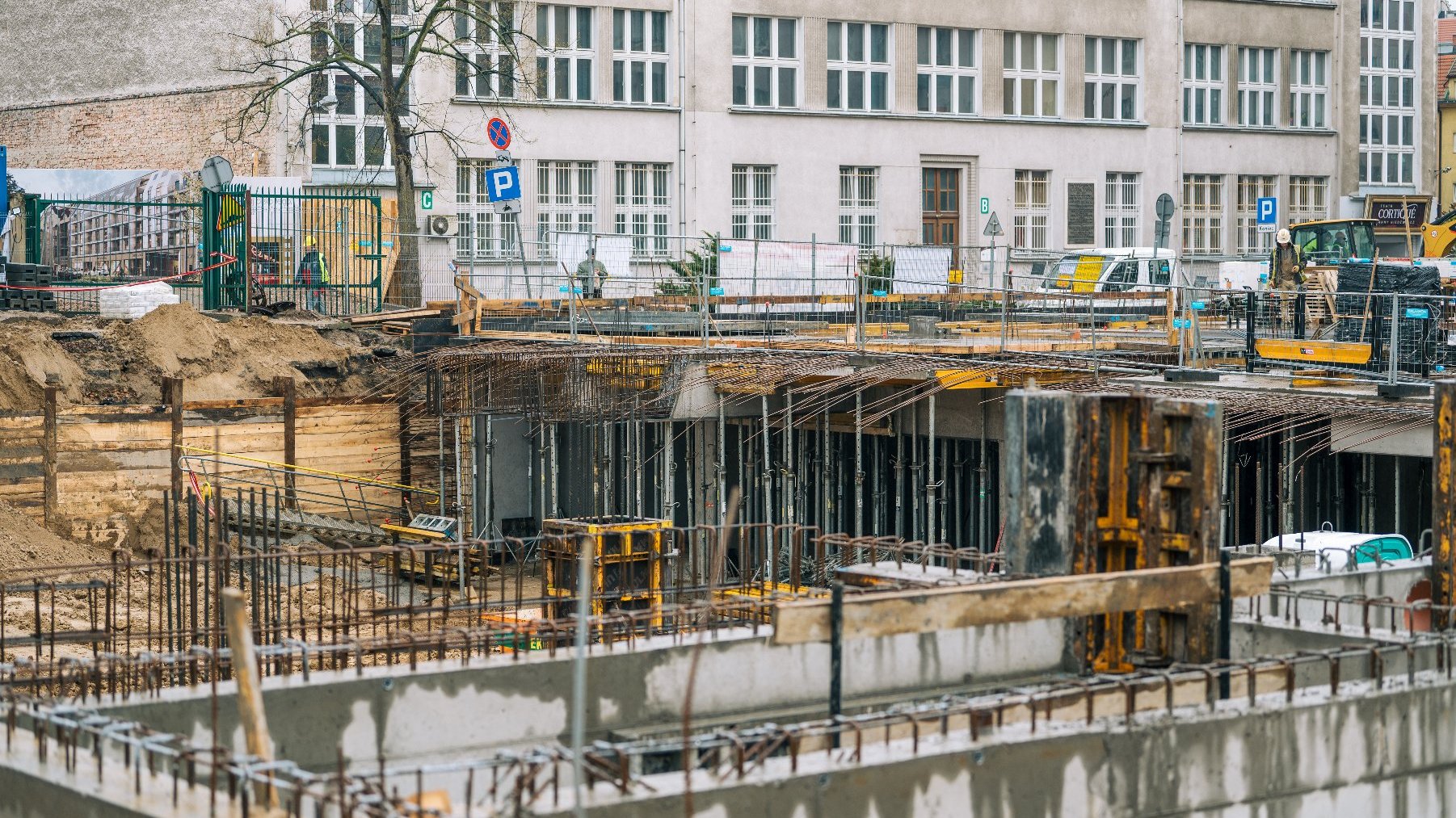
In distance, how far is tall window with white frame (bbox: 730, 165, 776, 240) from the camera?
156 feet

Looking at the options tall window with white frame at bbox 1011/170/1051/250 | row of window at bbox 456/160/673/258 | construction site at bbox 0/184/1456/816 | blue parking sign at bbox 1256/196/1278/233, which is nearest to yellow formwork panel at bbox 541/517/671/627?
construction site at bbox 0/184/1456/816

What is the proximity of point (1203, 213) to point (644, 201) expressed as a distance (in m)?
18.2

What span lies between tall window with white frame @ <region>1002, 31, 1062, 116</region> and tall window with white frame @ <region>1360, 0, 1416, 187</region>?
14787mm

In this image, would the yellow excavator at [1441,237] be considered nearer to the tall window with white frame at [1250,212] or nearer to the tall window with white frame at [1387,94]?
the tall window with white frame at [1250,212]

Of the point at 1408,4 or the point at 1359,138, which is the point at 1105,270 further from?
the point at 1408,4

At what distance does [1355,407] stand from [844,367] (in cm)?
652

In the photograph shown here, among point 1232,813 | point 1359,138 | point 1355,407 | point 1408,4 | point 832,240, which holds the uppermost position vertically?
point 1408,4

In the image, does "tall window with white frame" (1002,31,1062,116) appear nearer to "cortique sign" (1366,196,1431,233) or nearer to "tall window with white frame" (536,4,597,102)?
"cortique sign" (1366,196,1431,233)

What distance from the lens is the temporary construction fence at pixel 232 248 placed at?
33.1 meters

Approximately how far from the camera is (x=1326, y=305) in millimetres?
24375

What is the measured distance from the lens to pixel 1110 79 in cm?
5325

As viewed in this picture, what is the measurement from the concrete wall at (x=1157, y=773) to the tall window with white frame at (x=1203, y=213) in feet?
148

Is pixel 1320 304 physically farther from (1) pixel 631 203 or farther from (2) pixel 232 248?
(1) pixel 631 203

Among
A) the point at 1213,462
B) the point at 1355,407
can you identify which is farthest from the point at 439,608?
the point at 1355,407
